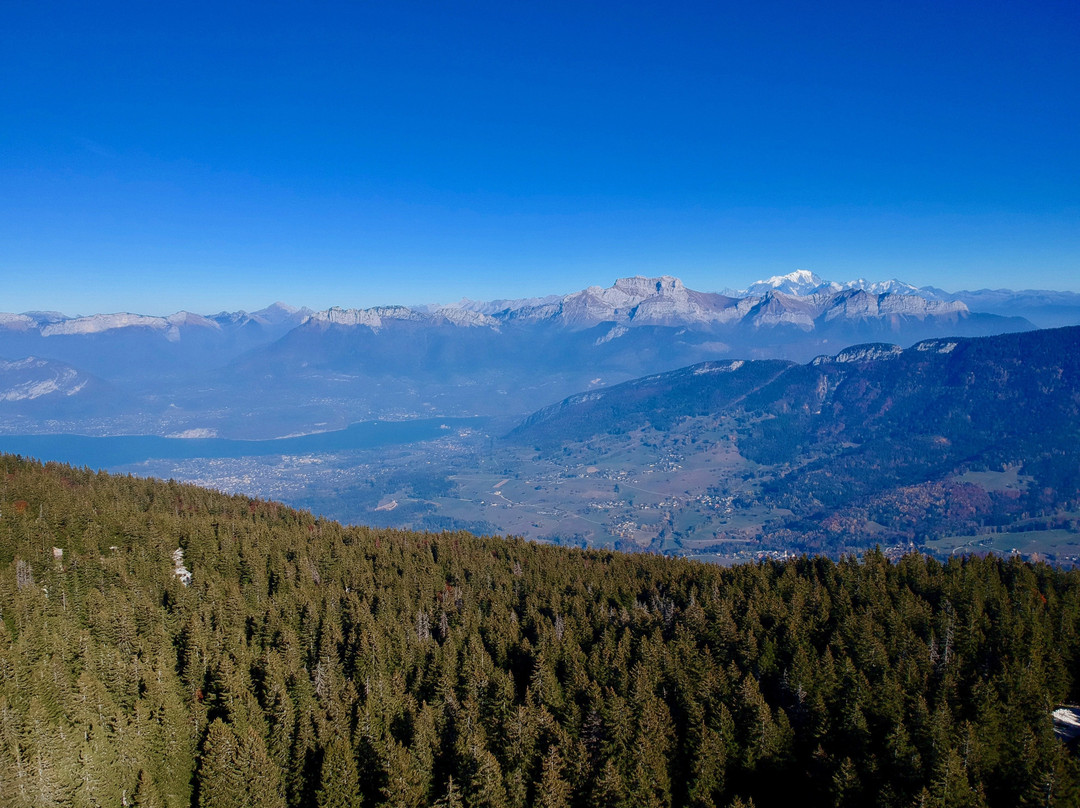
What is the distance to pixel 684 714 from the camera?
4234 centimetres

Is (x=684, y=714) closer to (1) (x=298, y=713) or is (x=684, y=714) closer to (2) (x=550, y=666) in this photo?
(2) (x=550, y=666)

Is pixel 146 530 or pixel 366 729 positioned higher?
pixel 146 530

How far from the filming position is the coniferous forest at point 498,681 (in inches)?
1270

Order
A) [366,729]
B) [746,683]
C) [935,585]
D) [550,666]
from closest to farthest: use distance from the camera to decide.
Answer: [366,729]
[746,683]
[550,666]
[935,585]

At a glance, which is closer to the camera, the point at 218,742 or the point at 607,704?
the point at 218,742

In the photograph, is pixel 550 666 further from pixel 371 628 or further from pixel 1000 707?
pixel 1000 707

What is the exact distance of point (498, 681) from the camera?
149 feet

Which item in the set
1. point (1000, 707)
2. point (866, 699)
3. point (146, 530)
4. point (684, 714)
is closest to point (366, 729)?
point (684, 714)

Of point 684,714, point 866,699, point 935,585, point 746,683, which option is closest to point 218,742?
point 684,714

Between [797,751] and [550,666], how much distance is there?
18455 mm

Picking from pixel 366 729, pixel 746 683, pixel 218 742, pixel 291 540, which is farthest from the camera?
pixel 291 540

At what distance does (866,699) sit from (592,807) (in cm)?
2043

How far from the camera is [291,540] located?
257ft

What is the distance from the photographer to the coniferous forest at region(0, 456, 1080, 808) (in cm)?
3225
